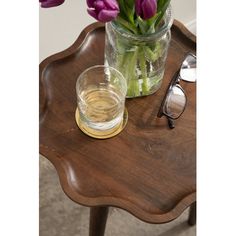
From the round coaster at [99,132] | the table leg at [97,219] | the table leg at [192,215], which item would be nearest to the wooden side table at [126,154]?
the round coaster at [99,132]

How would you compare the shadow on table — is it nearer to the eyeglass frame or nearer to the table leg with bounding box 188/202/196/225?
the table leg with bounding box 188/202/196/225

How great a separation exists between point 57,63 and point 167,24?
25 centimetres

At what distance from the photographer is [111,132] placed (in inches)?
33.1

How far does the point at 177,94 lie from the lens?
892 mm

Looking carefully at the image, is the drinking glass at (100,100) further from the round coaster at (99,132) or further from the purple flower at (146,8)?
the purple flower at (146,8)

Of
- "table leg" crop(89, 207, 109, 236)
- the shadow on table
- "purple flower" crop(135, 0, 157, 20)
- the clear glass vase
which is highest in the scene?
"purple flower" crop(135, 0, 157, 20)

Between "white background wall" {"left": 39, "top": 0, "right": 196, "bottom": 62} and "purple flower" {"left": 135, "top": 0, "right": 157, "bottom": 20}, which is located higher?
"purple flower" {"left": 135, "top": 0, "right": 157, "bottom": 20}

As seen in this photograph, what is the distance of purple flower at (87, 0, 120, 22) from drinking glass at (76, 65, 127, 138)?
17cm

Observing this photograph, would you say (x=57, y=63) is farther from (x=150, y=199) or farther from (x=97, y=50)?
(x=150, y=199)

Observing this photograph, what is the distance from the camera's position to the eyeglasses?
2.82ft

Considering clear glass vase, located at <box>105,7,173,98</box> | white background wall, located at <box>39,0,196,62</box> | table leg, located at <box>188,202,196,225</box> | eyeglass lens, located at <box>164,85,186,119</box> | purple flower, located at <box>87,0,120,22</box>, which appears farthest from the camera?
white background wall, located at <box>39,0,196,62</box>

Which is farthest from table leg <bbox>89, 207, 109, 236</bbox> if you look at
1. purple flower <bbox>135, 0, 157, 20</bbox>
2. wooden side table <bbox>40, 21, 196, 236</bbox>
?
purple flower <bbox>135, 0, 157, 20</bbox>

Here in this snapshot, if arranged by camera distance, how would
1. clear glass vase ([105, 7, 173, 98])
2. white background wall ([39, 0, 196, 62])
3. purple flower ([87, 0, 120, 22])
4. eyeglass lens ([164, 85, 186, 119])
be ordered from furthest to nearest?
white background wall ([39, 0, 196, 62]) → eyeglass lens ([164, 85, 186, 119]) → clear glass vase ([105, 7, 173, 98]) → purple flower ([87, 0, 120, 22])
